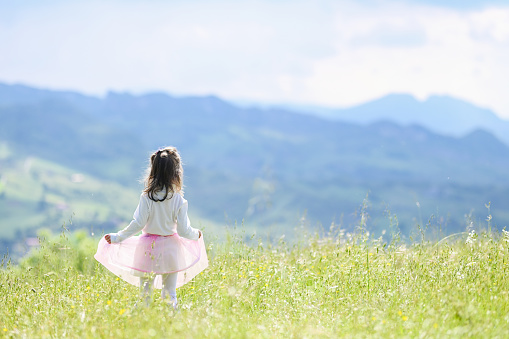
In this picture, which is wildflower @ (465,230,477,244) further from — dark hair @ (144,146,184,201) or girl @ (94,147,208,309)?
dark hair @ (144,146,184,201)

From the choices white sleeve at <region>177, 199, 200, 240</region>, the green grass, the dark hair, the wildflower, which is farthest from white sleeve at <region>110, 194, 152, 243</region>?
the wildflower

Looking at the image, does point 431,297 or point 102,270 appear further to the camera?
point 102,270

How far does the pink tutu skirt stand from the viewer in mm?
6246

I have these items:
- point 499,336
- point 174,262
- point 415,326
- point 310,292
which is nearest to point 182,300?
point 174,262

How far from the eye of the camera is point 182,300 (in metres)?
6.42

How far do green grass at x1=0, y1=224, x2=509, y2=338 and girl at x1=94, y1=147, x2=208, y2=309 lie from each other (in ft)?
1.14

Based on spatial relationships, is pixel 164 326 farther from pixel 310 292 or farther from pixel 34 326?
pixel 310 292

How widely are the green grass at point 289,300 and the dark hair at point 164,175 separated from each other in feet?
4.24

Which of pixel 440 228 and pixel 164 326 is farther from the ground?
pixel 440 228

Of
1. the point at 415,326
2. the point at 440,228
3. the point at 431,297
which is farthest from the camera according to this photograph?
the point at 440,228

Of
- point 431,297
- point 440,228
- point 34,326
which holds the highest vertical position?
point 440,228

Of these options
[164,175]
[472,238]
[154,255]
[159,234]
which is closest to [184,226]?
[159,234]

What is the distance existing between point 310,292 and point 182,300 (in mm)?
1621

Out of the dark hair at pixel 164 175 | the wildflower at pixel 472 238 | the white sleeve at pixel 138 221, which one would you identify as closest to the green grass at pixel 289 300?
the wildflower at pixel 472 238
